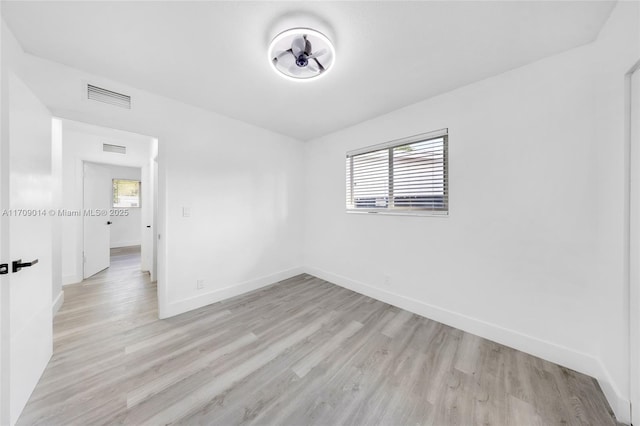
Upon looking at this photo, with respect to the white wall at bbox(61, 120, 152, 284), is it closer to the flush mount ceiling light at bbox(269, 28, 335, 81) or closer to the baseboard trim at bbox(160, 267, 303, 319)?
the baseboard trim at bbox(160, 267, 303, 319)

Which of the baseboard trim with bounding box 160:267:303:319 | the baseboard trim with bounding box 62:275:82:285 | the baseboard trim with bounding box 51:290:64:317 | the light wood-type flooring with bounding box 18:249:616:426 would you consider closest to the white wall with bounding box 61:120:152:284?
the baseboard trim with bounding box 62:275:82:285

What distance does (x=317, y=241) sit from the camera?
12.5ft

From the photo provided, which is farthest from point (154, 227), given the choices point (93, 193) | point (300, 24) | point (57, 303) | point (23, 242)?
point (300, 24)

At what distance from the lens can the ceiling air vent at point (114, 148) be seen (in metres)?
3.81

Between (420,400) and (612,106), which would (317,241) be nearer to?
(420,400)

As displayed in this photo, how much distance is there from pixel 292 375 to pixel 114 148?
16.2 ft

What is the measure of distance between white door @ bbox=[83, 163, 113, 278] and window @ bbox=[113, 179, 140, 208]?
2.29m

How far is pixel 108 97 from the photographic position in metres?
2.07

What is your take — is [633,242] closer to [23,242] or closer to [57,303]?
[23,242]

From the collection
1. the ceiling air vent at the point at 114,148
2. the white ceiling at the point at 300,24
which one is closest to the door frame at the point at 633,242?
the white ceiling at the point at 300,24

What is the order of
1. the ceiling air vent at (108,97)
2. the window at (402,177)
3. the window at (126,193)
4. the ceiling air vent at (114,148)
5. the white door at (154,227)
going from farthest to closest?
the window at (126,193) → the ceiling air vent at (114,148) → the white door at (154,227) → the window at (402,177) → the ceiling air vent at (108,97)

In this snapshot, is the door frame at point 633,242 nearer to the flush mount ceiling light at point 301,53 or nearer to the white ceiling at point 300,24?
the white ceiling at point 300,24

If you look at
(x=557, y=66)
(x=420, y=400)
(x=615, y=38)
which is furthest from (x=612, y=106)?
(x=420, y=400)

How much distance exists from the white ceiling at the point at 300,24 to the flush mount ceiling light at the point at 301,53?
2.5 inches
